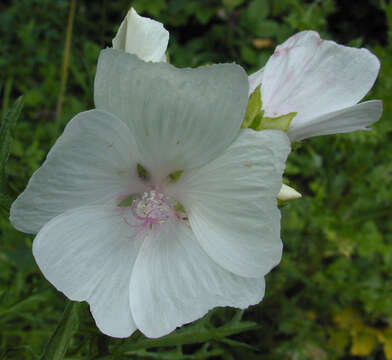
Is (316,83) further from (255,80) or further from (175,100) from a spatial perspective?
(175,100)

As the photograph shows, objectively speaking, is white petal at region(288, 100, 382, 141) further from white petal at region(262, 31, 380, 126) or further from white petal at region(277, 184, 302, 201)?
white petal at region(277, 184, 302, 201)

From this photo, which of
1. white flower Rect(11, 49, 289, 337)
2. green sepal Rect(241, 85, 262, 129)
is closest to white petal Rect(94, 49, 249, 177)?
white flower Rect(11, 49, 289, 337)

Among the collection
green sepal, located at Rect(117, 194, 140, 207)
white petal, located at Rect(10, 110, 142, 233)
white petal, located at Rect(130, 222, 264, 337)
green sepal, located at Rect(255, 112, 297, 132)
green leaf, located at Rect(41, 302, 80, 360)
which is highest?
green sepal, located at Rect(255, 112, 297, 132)

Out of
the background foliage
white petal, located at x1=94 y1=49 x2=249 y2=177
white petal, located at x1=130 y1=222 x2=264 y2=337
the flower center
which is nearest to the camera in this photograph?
white petal, located at x1=94 y1=49 x2=249 y2=177

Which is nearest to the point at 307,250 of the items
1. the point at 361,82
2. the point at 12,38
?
the point at 361,82

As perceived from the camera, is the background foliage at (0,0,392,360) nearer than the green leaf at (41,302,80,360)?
No

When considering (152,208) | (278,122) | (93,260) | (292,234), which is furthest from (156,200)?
(292,234)
